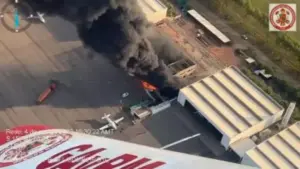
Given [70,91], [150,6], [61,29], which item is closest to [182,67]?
[150,6]

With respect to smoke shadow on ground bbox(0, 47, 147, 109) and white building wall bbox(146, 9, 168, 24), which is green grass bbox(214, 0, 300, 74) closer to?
white building wall bbox(146, 9, 168, 24)

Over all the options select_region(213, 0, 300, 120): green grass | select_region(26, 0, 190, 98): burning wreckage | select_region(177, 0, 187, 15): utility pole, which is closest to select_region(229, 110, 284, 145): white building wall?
select_region(213, 0, 300, 120): green grass

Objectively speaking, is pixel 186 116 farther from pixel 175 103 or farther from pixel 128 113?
pixel 128 113

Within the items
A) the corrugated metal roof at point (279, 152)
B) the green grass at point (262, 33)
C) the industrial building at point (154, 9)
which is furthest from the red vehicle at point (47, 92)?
the green grass at point (262, 33)

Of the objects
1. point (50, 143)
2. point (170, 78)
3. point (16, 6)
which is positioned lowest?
point (170, 78)

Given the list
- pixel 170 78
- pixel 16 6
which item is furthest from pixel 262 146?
pixel 16 6
